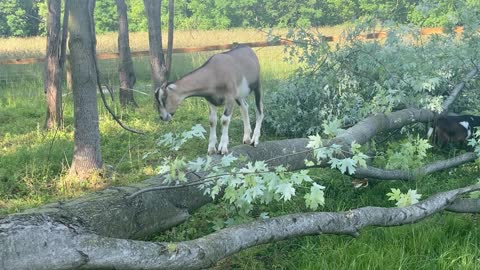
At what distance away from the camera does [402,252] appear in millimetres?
3713

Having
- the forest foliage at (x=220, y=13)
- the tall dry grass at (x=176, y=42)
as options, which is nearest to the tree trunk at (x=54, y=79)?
the tall dry grass at (x=176, y=42)

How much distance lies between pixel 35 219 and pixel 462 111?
6818 mm

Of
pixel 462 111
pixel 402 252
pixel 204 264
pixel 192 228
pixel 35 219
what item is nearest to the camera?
pixel 35 219

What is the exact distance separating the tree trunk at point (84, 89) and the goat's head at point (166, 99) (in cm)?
132

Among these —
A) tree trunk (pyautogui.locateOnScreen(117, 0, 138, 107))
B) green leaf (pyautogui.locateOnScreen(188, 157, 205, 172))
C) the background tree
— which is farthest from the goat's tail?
tree trunk (pyautogui.locateOnScreen(117, 0, 138, 107))

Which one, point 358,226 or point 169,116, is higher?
point 169,116

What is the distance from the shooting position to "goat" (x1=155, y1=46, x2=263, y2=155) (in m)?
4.79

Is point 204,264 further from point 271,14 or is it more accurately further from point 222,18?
point 222,18

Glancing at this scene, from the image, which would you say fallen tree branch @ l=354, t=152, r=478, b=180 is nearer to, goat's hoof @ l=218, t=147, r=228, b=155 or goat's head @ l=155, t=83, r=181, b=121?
goat's hoof @ l=218, t=147, r=228, b=155

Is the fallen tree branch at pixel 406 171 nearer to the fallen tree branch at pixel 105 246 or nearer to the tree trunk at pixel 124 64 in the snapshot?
the fallen tree branch at pixel 105 246

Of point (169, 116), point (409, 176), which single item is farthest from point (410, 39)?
point (169, 116)

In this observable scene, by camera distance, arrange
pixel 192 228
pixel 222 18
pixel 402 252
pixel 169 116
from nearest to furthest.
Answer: pixel 402 252 → pixel 192 228 → pixel 169 116 → pixel 222 18

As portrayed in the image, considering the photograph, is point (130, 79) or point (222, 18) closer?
point (130, 79)

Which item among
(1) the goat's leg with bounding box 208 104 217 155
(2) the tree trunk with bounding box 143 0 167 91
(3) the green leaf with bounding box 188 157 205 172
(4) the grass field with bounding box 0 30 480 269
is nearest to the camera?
(3) the green leaf with bounding box 188 157 205 172
